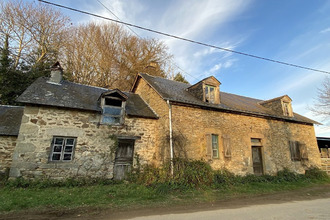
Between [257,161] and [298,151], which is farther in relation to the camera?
[298,151]

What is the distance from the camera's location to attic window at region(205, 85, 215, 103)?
1082 centimetres

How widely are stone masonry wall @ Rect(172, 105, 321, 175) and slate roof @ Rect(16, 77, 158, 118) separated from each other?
2.35 metres

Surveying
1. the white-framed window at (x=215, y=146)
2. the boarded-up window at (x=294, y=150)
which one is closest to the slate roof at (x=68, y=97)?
the white-framed window at (x=215, y=146)

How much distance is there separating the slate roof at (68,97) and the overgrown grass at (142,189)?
130 inches

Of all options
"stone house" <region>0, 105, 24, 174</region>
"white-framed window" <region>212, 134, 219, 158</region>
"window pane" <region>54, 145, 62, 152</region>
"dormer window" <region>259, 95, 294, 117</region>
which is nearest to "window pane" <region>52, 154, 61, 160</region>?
"window pane" <region>54, 145, 62, 152</region>

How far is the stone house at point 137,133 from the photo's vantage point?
7441 mm

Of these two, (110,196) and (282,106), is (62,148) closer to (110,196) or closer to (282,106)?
(110,196)

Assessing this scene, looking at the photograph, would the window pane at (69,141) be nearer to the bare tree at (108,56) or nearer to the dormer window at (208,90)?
the dormer window at (208,90)

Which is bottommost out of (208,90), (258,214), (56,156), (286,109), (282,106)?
(258,214)

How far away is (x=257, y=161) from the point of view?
445 inches

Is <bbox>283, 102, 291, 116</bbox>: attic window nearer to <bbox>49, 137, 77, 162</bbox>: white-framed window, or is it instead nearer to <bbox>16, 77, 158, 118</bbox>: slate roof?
<bbox>16, 77, 158, 118</bbox>: slate roof

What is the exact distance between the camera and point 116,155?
8.73m

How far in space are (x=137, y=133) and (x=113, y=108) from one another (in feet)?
6.37

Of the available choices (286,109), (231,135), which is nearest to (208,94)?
(231,135)
